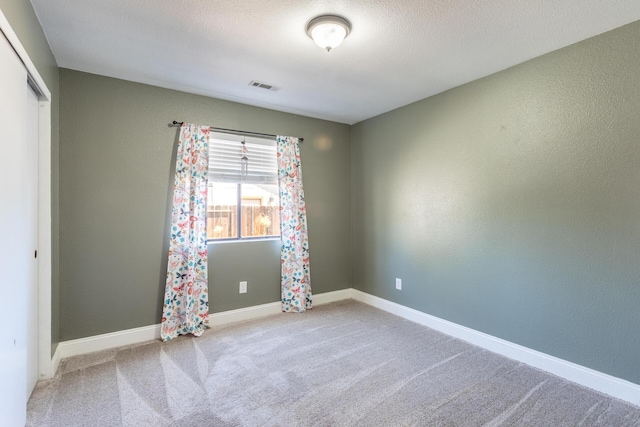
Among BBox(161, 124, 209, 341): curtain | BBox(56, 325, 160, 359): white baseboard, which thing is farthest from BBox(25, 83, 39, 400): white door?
BBox(161, 124, 209, 341): curtain

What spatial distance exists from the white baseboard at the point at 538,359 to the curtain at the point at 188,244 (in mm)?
2206

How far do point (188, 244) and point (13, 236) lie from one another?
1.51 m

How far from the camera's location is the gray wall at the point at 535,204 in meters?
2.03

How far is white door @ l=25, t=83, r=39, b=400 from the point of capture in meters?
1.91

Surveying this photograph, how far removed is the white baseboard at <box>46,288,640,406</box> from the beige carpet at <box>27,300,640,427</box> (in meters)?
0.08

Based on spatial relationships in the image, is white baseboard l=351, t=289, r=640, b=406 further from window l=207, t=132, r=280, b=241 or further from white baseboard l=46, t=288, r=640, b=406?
window l=207, t=132, r=280, b=241

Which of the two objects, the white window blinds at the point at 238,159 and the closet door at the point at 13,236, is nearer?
the closet door at the point at 13,236

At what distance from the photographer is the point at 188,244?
3.01 metres

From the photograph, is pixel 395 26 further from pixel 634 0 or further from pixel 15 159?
pixel 15 159

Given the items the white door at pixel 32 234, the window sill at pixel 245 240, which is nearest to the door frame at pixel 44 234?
the white door at pixel 32 234

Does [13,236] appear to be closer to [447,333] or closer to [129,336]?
[129,336]

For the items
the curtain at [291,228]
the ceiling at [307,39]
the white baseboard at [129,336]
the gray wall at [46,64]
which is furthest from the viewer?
the curtain at [291,228]

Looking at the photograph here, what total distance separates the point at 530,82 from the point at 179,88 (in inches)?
122

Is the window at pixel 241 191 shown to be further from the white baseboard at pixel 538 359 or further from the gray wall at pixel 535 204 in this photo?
the white baseboard at pixel 538 359
